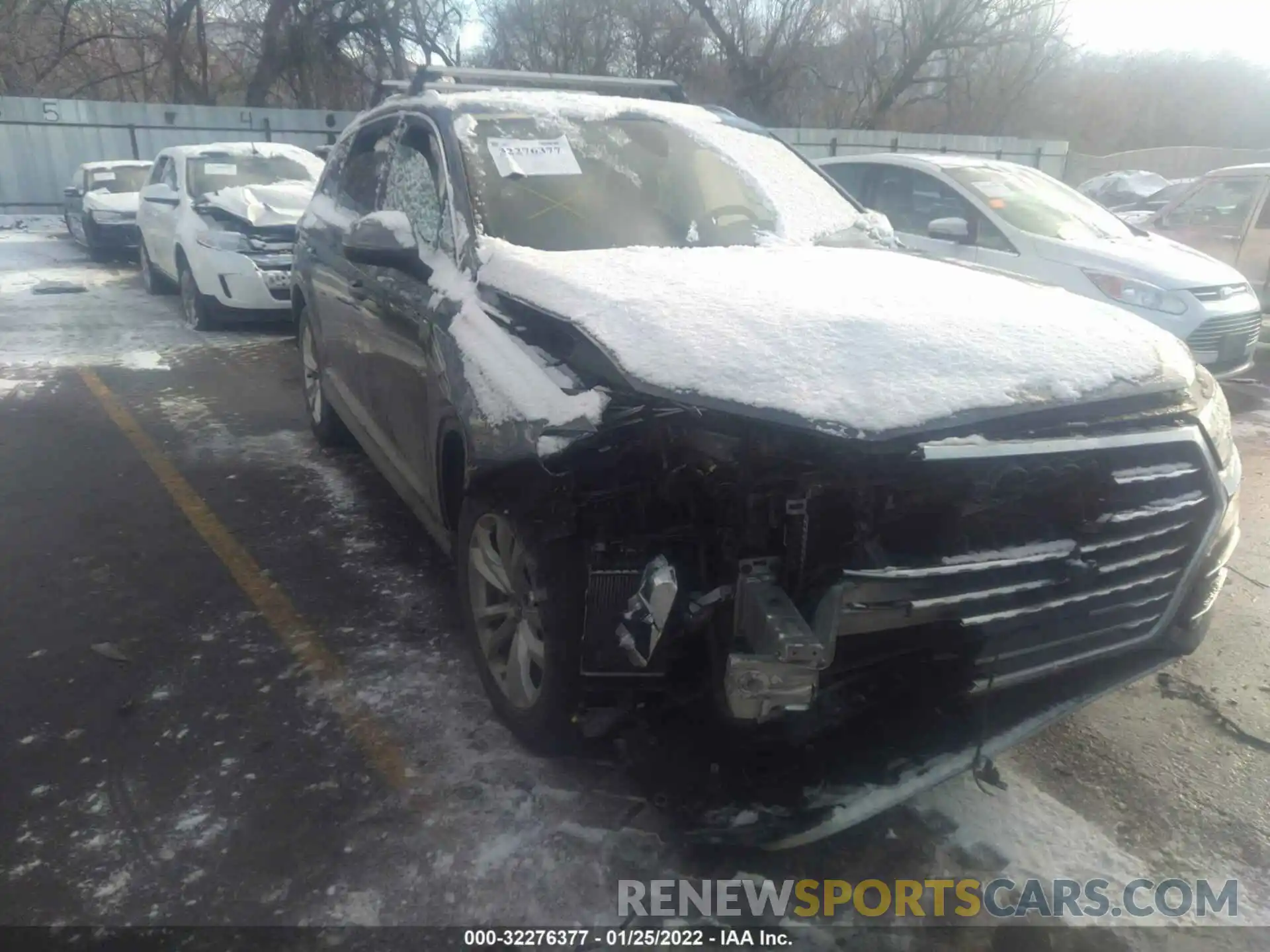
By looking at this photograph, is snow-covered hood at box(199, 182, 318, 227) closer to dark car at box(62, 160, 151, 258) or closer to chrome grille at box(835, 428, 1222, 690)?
dark car at box(62, 160, 151, 258)

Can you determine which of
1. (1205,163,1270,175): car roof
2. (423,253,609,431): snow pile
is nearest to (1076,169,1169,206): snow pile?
(1205,163,1270,175): car roof

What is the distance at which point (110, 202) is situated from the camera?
13727mm

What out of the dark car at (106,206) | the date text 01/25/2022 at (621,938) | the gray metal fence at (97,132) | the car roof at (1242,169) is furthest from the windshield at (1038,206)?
the gray metal fence at (97,132)

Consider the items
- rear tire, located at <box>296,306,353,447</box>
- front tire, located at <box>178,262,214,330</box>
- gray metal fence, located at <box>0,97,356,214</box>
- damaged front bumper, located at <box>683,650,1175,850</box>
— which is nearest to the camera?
damaged front bumper, located at <box>683,650,1175,850</box>

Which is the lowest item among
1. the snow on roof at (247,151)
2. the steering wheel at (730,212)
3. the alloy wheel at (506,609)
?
the alloy wheel at (506,609)

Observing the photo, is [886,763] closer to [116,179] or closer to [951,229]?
[951,229]

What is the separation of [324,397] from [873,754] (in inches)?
157

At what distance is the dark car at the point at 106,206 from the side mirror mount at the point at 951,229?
11100mm

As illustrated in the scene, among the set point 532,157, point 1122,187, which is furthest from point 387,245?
point 1122,187

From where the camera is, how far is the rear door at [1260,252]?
361 inches

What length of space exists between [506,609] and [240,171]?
8.82 meters

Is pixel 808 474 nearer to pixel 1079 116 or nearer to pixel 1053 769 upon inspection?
pixel 1053 769

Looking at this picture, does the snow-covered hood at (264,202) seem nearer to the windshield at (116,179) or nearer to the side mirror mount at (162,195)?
the side mirror mount at (162,195)

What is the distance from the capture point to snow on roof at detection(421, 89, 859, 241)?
12.4 ft
